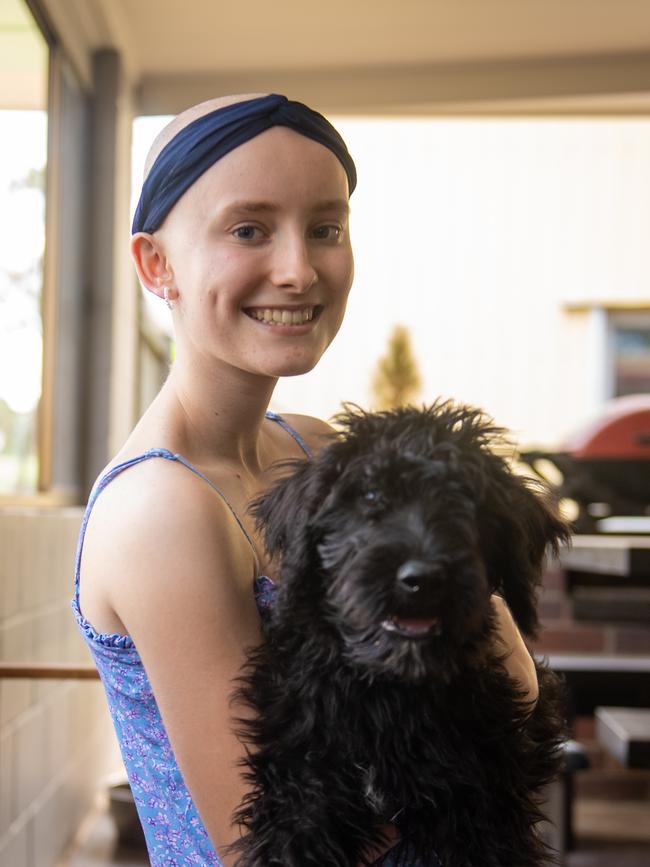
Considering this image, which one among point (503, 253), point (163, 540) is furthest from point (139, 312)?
point (503, 253)

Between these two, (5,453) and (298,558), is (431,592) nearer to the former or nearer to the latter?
(298,558)

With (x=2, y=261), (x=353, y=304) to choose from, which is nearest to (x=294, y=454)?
(x=2, y=261)

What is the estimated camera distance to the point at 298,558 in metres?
1.09

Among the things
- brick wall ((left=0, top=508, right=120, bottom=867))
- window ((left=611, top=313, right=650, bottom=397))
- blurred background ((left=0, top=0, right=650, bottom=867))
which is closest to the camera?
brick wall ((left=0, top=508, right=120, bottom=867))

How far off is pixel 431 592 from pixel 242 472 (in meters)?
0.48

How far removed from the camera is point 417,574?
0.95 m

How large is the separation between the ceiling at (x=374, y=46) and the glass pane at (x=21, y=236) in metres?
0.40

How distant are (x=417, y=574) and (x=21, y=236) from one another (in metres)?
2.76

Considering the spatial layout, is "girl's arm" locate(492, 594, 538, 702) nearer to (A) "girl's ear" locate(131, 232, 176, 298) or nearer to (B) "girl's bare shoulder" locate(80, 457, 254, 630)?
(B) "girl's bare shoulder" locate(80, 457, 254, 630)

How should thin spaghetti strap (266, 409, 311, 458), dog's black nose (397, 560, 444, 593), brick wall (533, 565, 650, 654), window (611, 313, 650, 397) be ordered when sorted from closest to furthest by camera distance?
dog's black nose (397, 560, 444, 593) < thin spaghetti strap (266, 409, 311, 458) < brick wall (533, 565, 650, 654) < window (611, 313, 650, 397)

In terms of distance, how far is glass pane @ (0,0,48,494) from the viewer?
10.4ft

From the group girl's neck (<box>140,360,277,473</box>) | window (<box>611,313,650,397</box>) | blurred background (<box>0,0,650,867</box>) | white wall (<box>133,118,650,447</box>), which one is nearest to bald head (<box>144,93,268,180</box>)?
girl's neck (<box>140,360,277,473</box>)

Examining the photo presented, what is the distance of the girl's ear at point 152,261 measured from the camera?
4.30 feet

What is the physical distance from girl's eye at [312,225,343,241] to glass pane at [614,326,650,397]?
7.89 metres
